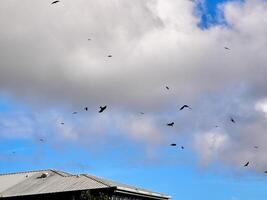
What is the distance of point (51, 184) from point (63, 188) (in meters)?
2.75

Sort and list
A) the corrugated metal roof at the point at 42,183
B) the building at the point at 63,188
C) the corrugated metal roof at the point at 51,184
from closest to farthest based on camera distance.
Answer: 1. the building at the point at 63,188
2. the corrugated metal roof at the point at 51,184
3. the corrugated metal roof at the point at 42,183

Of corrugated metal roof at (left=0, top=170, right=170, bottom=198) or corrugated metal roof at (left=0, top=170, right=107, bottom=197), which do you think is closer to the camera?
corrugated metal roof at (left=0, top=170, right=170, bottom=198)

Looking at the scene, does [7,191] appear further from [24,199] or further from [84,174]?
[84,174]

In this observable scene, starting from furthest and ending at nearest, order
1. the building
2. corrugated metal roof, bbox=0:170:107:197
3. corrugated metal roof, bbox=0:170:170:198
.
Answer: corrugated metal roof, bbox=0:170:107:197 → corrugated metal roof, bbox=0:170:170:198 → the building

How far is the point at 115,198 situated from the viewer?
51.7 m

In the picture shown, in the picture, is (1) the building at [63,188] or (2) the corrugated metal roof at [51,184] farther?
(2) the corrugated metal roof at [51,184]

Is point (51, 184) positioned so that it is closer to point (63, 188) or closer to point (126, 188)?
point (63, 188)

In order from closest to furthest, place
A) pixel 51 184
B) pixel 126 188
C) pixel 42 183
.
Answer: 1. pixel 126 188
2. pixel 51 184
3. pixel 42 183

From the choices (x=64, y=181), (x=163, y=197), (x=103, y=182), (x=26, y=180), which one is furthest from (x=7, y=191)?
(x=163, y=197)

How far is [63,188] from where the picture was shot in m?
52.8

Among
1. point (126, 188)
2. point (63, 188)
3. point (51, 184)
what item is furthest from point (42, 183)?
point (126, 188)

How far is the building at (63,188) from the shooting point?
51500 millimetres

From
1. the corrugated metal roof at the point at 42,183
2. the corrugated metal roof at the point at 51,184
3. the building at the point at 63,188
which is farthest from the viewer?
the corrugated metal roof at the point at 42,183

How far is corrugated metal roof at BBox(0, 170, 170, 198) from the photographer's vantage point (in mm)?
52531
